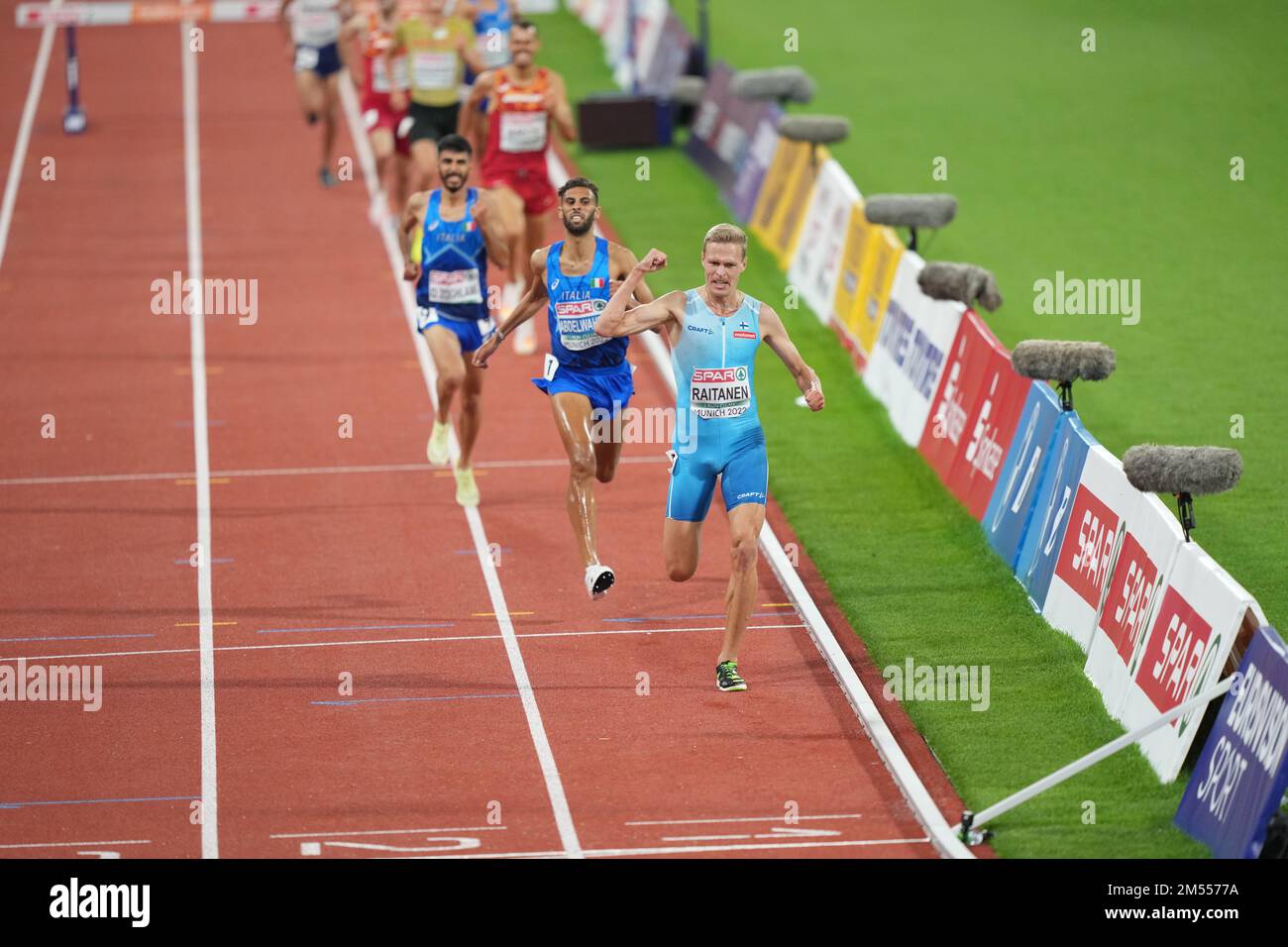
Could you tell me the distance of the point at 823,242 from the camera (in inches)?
727

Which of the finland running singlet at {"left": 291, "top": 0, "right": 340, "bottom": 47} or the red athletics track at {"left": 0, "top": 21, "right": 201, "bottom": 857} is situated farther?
the finland running singlet at {"left": 291, "top": 0, "right": 340, "bottom": 47}

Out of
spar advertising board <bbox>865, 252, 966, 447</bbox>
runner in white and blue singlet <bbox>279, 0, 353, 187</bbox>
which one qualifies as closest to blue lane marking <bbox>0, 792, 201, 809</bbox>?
spar advertising board <bbox>865, 252, 966, 447</bbox>

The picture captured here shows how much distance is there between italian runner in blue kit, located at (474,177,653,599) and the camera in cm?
1184

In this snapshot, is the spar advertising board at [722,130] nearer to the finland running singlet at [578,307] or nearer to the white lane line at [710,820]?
the finland running singlet at [578,307]

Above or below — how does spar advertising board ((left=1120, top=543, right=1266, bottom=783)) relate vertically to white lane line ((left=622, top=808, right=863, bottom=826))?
above

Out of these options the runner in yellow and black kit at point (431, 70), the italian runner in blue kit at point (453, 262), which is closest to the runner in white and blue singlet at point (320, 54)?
the runner in yellow and black kit at point (431, 70)

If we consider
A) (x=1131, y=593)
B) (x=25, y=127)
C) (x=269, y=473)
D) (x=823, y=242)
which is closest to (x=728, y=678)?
(x=1131, y=593)

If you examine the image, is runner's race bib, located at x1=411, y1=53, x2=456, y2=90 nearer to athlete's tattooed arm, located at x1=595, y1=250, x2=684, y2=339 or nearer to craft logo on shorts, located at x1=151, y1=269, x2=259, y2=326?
craft logo on shorts, located at x1=151, y1=269, x2=259, y2=326

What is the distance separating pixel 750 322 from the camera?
10672 millimetres

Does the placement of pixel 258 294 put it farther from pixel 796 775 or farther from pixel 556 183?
pixel 796 775

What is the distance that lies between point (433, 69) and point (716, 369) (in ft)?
30.6

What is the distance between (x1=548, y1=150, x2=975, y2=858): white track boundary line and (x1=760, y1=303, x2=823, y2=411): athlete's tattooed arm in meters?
1.61

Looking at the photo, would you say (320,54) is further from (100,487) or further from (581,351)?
(581,351)
